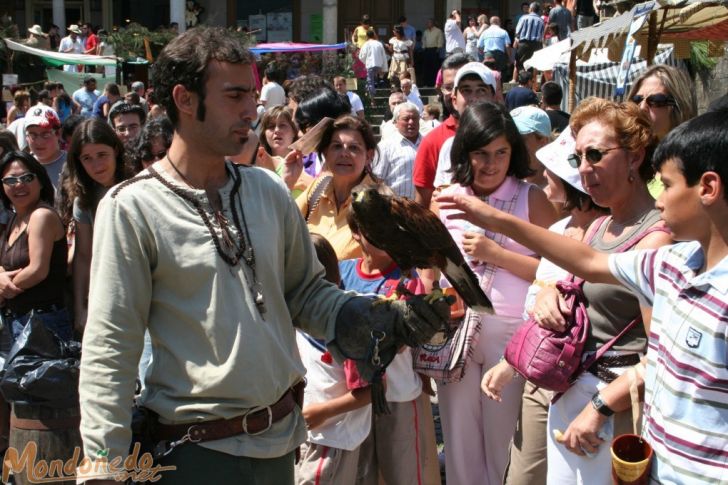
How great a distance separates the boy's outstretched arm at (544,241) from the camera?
9.29 ft

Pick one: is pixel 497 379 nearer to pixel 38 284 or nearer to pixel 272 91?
pixel 38 284

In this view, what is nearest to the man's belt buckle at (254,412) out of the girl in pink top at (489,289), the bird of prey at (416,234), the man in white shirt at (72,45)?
the bird of prey at (416,234)

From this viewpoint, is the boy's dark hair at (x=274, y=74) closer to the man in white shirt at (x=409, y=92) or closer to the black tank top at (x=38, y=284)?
the man in white shirt at (x=409, y=92)

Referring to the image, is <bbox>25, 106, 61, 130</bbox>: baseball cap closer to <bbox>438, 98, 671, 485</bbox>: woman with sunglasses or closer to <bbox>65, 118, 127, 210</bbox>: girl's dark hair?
<bbox>65, 118, 127, 210</bbox>: girl's dark hair

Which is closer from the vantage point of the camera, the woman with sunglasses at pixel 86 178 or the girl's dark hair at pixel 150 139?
the woman with sunglasses at pixel 86 178

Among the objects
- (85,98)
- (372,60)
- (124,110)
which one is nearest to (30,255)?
(124,110)

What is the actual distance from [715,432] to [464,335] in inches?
74.2

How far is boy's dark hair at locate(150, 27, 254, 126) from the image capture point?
253 cm

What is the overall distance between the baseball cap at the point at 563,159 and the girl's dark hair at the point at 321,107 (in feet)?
7.15

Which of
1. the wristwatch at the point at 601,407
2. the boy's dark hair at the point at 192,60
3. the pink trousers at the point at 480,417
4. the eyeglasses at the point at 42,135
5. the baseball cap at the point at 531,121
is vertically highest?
the boy's dark hair at the point at 192,60

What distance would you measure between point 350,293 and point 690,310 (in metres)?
1.05

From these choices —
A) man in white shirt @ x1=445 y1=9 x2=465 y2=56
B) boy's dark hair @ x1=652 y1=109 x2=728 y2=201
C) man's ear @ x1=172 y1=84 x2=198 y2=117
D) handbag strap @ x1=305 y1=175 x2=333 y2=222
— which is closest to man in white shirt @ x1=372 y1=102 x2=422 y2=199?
handbag strap @ x1=305 y1=175 x2=333 y2=222

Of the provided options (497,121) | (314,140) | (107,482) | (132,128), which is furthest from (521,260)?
(132,128)

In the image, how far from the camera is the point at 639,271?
8.62ft
